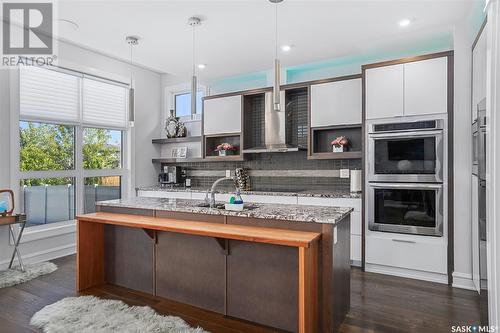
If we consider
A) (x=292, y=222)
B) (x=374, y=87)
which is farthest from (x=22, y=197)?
(x=374, y=87)

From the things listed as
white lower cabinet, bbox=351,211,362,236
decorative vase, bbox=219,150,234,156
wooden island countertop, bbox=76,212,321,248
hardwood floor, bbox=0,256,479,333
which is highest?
decorative vase, bbox=219,150,234,156

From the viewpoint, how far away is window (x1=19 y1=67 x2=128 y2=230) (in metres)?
4.05

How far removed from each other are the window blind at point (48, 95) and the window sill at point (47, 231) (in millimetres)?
1471

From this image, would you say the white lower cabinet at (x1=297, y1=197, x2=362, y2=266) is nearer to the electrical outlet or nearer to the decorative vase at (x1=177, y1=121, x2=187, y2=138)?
the electrical outlet

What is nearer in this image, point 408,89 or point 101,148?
point 408,89

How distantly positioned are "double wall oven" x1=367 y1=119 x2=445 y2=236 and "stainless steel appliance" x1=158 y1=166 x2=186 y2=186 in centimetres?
342

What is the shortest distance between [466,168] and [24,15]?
513 cm

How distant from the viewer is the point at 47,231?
418cm

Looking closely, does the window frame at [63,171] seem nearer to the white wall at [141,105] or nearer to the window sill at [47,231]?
the window sill at [47,231]

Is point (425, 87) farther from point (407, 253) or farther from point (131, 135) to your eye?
point (131, 135)

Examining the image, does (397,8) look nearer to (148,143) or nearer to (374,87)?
(374,87)

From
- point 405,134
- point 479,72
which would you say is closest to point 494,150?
point 479,72

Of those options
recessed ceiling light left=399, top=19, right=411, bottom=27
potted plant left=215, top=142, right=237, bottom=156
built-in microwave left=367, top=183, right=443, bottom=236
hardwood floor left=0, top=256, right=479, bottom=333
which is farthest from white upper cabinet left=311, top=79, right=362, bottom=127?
hardwood floor left=0, top=256, right=479, bottom=333

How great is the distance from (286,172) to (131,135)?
2750 millimetres
